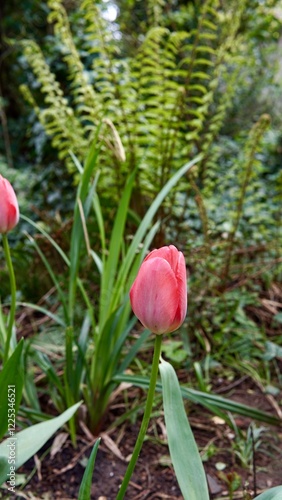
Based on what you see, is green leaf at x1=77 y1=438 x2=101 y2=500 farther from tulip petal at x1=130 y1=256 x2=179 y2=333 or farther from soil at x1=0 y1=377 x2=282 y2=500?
soil at x1=0 y1=377 x2=282 y2=500

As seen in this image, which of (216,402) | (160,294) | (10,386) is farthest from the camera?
(216,402)

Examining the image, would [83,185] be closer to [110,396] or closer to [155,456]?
[110,396]

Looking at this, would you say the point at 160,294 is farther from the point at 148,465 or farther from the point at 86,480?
the point at 148,465

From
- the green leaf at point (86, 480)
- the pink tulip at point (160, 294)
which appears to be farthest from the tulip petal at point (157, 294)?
the green leaf at point (86, 480)

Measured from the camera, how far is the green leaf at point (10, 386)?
0.66m

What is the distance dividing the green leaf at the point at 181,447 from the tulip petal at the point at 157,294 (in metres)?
0.10

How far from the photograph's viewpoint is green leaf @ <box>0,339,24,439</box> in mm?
656

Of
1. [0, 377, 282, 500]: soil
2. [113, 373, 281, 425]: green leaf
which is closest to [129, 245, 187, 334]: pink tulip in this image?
[113, 373, 281, 425]: green leaf

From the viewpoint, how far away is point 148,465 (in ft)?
3.39

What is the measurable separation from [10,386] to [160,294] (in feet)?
1.16

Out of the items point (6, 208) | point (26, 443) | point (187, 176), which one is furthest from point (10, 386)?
point (187, 176)

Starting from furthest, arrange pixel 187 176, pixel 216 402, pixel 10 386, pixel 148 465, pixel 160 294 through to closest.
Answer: pixel 187 176
pixel 148 465
pixel 216 402
pixel 10 386
pixel 160 294

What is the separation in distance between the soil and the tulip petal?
57 centimetres

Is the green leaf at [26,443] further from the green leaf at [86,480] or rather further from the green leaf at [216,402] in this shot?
the green leaf at [216,402]
